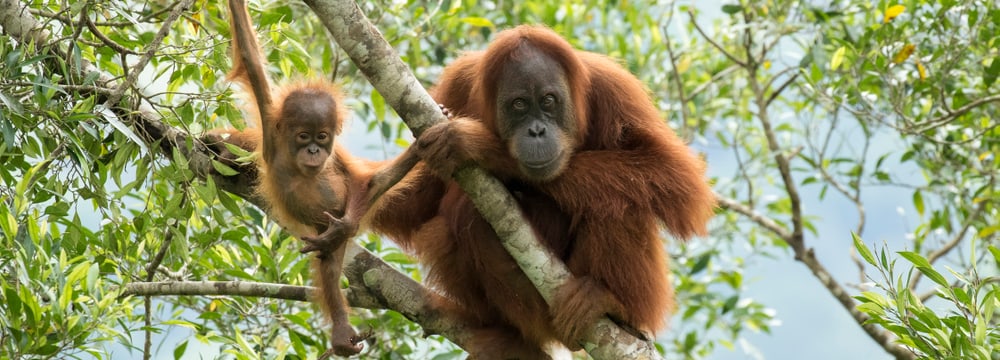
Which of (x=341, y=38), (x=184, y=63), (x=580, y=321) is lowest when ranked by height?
(x=580, y=321)

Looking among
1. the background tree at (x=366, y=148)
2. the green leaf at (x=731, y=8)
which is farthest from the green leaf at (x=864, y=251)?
the green leaf at (x=731, y=8)

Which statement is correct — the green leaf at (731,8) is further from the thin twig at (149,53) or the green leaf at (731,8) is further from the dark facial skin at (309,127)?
the thin twig at (149,53)

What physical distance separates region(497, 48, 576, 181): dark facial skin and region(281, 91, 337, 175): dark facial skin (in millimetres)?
810

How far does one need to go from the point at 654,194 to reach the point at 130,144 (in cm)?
243

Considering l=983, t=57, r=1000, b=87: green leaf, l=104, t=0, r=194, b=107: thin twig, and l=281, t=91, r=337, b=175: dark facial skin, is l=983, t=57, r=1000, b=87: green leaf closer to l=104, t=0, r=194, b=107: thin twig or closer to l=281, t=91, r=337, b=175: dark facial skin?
l=281, t=91, r=337, b=175: dark facial skin

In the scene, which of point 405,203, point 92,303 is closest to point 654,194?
point 405,203

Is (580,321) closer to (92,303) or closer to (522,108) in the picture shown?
(522,108)

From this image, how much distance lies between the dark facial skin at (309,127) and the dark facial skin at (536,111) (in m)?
0.81

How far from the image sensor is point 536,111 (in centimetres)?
512

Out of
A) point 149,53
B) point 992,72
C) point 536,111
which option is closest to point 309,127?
point 149,53

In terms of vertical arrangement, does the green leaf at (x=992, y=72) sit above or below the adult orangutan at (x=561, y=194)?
above

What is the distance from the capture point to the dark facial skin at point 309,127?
486cm

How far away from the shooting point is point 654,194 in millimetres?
5312

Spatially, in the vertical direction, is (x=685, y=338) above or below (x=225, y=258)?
above
